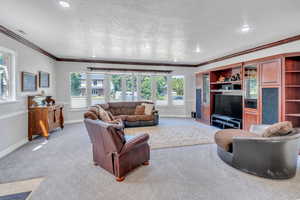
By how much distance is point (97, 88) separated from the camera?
6.98 metres

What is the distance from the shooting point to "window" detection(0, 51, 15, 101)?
3.47 m

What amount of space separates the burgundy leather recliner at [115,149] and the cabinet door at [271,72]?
11.5 feet

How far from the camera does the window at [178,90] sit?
792cm

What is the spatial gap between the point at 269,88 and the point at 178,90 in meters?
4.35

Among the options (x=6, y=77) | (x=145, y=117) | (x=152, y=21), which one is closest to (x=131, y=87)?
(x=145, y=117)

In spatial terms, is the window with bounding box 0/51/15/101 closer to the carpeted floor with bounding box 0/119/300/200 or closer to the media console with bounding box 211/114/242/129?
the carpeted floor with bounding box 0/119/300/200

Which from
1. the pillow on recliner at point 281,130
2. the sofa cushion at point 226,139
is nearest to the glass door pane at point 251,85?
the sofa cushion at point 226,139

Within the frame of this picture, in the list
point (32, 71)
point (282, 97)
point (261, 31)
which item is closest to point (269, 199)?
point (282, 97)

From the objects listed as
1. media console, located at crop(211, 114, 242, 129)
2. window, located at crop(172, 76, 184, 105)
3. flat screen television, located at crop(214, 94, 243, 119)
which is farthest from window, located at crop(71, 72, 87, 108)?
flat screen television, located at crop(214, 94, 243, 119)

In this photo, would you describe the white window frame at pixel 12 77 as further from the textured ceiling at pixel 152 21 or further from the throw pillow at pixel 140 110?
the throw pillow at pixel 140 110

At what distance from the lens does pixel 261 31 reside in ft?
11.2

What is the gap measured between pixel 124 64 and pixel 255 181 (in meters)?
6.25

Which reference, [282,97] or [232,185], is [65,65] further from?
[282,97]

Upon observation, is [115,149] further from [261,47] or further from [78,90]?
[78,90]
